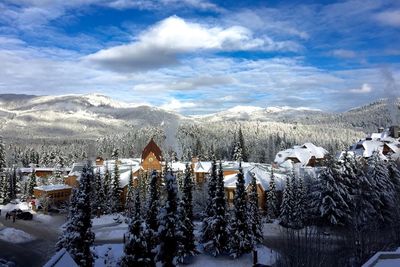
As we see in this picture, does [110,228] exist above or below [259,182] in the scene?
below

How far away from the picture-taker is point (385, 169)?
167 feet

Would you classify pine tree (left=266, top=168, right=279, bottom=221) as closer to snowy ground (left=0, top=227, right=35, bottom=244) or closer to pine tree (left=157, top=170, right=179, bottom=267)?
pine tree (left=157, top=170, right=179, bottom=267)

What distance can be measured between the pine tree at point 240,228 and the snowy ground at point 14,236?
84.1ft

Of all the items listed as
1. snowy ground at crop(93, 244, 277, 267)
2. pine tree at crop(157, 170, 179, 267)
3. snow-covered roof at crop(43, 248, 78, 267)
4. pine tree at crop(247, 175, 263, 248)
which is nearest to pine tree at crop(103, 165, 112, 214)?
snowy ground at crop(93, 244, 277, 267)

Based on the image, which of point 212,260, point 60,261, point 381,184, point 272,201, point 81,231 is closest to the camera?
point 60,261

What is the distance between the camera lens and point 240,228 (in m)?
38.4

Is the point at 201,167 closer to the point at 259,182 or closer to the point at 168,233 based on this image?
the point at 259,182

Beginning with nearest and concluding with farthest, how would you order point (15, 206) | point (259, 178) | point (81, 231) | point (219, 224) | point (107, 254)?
1. point (81, 231)
2. point (219, 224)
3. point (107, 254)
4. point (259, 178)
5. point (15, 206)

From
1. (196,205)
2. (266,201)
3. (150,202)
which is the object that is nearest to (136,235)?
(150,202)

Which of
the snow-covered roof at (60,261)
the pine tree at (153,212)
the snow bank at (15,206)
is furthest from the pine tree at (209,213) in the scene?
the snow bank at (15,206)

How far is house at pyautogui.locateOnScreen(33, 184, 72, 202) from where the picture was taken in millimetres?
71812

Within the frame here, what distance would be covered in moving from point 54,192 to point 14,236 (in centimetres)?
2490

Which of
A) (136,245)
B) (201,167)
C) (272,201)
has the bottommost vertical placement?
(272,201)

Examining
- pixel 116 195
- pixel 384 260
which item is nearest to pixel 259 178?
pixel 116 195
